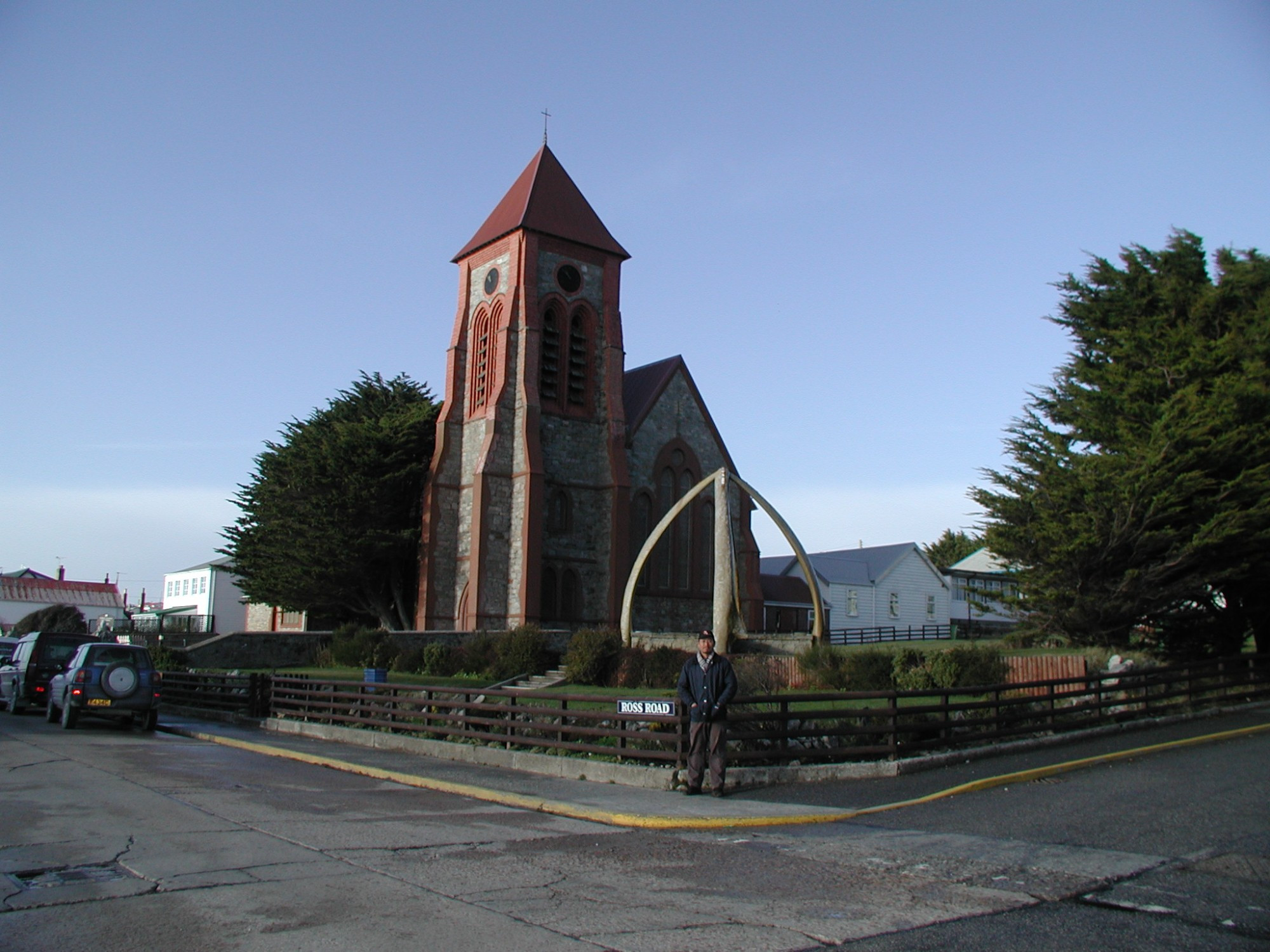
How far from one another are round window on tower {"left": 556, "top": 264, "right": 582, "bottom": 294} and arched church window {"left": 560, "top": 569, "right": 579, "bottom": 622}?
1237cm

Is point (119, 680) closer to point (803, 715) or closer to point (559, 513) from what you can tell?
point (803, 715)

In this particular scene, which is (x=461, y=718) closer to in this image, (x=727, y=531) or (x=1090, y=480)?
(x=727, y=531)

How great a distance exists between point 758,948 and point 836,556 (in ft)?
193

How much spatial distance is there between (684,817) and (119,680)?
48.3ft

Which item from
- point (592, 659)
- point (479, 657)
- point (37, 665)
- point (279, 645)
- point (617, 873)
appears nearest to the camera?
point (617, 873)

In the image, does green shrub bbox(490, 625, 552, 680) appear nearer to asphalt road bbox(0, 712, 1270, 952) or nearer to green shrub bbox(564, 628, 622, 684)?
green shrub bbox(564, 628, 622, 684)

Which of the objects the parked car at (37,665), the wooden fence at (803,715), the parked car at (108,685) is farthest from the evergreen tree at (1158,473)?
the parked car at (37,665)

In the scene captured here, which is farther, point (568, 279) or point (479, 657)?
point (568, 279)

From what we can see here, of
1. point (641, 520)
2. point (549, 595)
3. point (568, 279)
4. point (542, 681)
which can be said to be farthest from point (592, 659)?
point (568, 279)

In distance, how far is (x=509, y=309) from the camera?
42562 mm

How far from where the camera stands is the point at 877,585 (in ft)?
201

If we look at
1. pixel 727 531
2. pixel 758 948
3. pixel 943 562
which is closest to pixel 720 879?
pixel 758 948

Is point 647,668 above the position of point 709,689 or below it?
below

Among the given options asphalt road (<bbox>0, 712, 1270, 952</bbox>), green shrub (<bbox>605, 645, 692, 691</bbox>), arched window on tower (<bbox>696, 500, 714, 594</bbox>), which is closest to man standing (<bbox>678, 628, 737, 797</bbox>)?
asphalt road (<bbox>0, 712, 1270, 952</bbox>)
